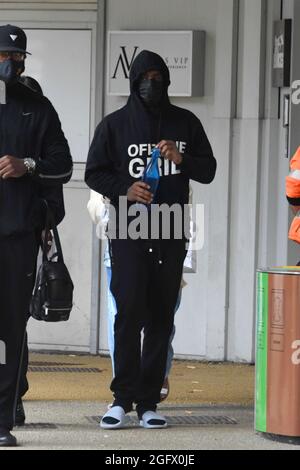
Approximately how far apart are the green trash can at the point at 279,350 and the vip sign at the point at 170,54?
11.0 feet

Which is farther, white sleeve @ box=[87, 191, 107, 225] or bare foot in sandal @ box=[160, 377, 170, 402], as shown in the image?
bare foot in sandal @ box=[160, 377, 170, 402]

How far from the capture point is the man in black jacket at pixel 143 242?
8047 millimetres

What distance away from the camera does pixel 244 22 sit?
35.1 feet

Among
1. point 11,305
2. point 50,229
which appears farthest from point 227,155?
point 11,305

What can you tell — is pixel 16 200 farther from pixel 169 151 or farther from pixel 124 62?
pixel 124 62

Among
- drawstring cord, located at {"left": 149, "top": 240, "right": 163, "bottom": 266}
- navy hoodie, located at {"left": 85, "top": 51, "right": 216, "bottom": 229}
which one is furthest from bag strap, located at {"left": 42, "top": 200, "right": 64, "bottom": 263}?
drawstring cord, located at {"left": 149, "top": 240, "right": 163, "bottom": 266}

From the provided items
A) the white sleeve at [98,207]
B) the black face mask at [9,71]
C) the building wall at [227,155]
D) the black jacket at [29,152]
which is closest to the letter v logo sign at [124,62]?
the building wall at [227,155]

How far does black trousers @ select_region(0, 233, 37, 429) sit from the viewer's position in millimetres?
7469

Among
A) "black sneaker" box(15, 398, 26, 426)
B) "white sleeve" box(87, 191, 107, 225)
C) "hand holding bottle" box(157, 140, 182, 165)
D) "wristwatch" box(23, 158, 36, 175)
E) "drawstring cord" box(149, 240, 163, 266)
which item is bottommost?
"black sneaker" box(15, 398, 26, 426)

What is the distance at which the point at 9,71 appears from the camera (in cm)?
752

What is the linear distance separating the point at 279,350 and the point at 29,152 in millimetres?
1768

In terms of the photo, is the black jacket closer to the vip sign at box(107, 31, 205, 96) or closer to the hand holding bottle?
the hand holding bottle

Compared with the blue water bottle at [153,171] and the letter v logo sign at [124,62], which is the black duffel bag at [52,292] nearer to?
the blue water bottle at [153,171]

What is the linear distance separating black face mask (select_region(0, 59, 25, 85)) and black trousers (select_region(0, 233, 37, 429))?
0.86 metres
